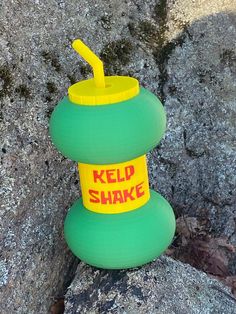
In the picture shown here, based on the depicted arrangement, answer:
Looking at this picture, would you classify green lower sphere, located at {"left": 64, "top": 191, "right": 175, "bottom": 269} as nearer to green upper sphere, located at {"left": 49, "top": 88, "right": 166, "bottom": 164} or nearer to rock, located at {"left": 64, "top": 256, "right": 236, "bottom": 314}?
rock, located at {"left": 64, "top": 256, "right": 236, "bottom": 314}

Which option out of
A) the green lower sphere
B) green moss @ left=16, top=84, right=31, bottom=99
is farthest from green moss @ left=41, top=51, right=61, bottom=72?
the green lower sphere

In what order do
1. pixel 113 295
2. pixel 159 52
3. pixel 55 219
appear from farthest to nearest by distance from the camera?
pixel 159 52, pixel 55 219, pixel 113 295

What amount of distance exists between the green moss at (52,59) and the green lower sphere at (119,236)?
540 mm

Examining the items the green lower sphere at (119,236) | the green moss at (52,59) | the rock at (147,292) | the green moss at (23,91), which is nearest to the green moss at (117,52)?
the green moss at (52,59)

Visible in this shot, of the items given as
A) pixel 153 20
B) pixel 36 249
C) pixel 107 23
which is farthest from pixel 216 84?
pixel 36 249

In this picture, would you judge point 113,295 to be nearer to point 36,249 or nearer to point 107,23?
point 36,249

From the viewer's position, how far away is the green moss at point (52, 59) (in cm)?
213

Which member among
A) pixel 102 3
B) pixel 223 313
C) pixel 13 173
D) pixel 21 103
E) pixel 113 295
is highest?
pixel 102 3

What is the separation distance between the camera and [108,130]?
1725 mm

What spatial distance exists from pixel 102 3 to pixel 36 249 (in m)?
1.00

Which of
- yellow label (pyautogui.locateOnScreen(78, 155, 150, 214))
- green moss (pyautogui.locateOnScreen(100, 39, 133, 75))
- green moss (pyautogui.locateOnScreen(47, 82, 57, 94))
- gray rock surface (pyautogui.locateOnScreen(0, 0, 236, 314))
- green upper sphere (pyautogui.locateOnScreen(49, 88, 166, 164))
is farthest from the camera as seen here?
green moss (pyautogui.locateOnScreen(100, 39, 133, 75))

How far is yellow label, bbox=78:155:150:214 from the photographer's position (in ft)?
6.11

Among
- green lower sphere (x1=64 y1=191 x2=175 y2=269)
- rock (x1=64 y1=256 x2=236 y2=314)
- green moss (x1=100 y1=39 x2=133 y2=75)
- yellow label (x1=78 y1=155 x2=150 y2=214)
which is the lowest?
rock (x1=64 y1=256 x2=236 y2=314)

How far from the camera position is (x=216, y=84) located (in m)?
2.58
